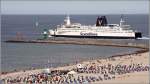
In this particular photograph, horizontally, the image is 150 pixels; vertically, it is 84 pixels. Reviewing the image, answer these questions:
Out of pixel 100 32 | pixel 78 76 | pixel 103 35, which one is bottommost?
pixel 78 76

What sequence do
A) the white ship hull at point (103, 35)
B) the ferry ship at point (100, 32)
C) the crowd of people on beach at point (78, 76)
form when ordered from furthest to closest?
1. the ferry ship at point (100, 32)
2. the white ship hull at point (103, 35)
3. the crowd of people on beach at point (78, 76)

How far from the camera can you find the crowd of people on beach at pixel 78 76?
35438mm

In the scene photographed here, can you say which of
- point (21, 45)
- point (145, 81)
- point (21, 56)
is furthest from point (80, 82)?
point (21, 45)

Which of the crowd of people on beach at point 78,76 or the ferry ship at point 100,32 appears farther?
the ferry ship at point 100,32

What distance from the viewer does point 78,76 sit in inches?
1478

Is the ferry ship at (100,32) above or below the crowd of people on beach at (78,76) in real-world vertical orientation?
above

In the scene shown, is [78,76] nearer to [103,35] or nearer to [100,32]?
[103,35]

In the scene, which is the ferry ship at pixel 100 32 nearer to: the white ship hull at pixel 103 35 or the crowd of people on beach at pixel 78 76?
the white ship hull at pixel 103 35

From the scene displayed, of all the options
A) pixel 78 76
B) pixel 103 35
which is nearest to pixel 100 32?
pixel 103 35

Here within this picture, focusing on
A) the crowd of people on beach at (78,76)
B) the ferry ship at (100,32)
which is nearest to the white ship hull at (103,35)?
the ferry ship at (100,32)

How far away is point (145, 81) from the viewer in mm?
34188

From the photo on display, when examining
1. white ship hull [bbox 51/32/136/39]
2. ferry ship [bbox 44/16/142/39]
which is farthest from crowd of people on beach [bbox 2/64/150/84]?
ferry ship [bbox 44/16/142/39]

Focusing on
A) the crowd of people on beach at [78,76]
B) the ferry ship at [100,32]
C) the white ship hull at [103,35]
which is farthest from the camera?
the ferry ship at [100,32]

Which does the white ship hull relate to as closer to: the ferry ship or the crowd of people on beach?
the ferry ship
